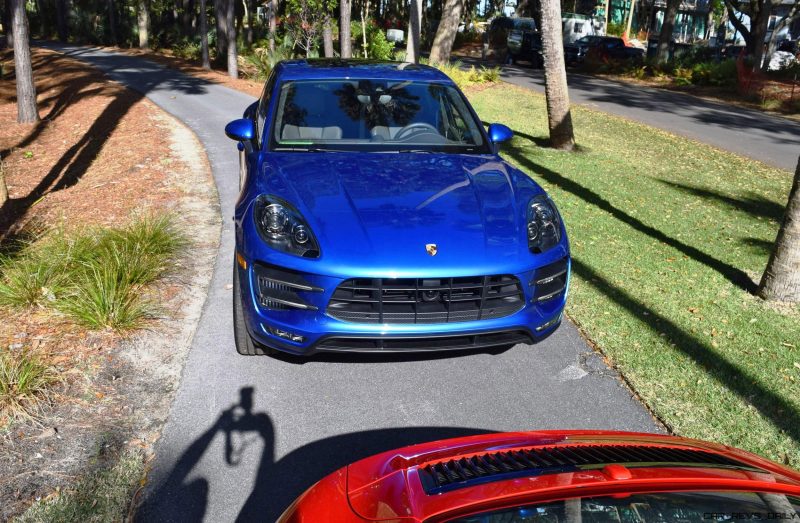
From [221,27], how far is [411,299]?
87.7ft

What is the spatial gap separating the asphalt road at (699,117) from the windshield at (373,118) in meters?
9.75

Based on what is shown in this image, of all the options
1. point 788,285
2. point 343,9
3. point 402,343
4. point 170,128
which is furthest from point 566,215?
point 343,9

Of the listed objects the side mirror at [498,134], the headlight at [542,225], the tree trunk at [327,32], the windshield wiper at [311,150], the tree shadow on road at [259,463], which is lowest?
the tree shadow on road at [259,463]

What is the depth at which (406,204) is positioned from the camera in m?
4.17

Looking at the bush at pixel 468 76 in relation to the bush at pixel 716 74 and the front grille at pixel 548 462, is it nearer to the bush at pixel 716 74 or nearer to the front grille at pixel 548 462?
the bush at pixel 716 74

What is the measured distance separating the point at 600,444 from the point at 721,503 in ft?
1.79

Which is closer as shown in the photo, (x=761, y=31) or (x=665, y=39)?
(x=761, y=31)

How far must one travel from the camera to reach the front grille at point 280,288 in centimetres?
374

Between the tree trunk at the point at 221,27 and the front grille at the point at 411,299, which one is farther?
the tree trunk at the point at 221,27

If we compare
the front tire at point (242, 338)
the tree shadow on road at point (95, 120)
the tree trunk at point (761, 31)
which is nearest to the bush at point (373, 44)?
the tree shadow on road at point (95, 120)

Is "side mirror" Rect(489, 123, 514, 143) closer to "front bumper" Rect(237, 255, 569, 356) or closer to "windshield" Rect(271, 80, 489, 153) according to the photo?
"windshield" Rect(271, 80, 489, 153)

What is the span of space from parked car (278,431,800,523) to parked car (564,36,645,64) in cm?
3487

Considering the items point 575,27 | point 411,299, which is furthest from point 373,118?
point 575,27

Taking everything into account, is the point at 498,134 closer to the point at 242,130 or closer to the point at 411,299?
the point at 242,130
